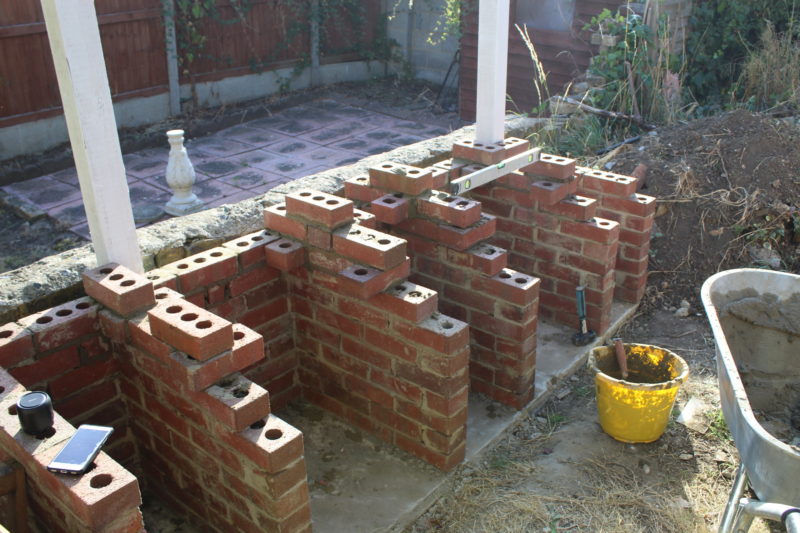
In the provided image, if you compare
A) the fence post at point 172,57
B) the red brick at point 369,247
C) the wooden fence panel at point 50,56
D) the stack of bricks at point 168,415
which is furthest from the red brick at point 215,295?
the fence post at point 172,57

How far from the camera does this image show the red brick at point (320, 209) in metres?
3.30

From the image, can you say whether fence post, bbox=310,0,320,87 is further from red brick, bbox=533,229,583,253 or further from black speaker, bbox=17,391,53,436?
black speaker, bbox=17,391,53,436

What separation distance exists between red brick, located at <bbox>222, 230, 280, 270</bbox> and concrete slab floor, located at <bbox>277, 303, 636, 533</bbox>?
894mm

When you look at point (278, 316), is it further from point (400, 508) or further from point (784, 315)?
point (784, 315)

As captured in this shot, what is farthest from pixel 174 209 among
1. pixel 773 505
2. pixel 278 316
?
pixel 773 505

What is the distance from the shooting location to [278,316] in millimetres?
3664

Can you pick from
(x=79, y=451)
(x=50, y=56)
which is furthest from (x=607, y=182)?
(x=50, y=56)

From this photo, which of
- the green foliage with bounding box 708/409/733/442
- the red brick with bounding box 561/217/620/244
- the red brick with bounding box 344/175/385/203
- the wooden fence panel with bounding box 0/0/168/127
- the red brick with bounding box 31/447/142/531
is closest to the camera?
the red brick with bounding box 31/447/142/531

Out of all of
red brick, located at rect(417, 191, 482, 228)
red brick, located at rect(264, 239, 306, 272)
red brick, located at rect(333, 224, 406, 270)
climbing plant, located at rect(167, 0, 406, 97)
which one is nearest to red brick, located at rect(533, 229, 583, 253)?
red brick, located at rect(417, 191, 482, 228)

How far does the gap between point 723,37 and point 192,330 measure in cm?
786

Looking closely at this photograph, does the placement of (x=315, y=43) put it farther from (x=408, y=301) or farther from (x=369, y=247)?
(x=408, y=301)

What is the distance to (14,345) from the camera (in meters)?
2.74

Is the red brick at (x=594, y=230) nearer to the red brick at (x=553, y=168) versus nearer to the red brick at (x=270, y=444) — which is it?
the red brick at (x=553, y=168)

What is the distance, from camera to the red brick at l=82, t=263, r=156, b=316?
2.83 metres
